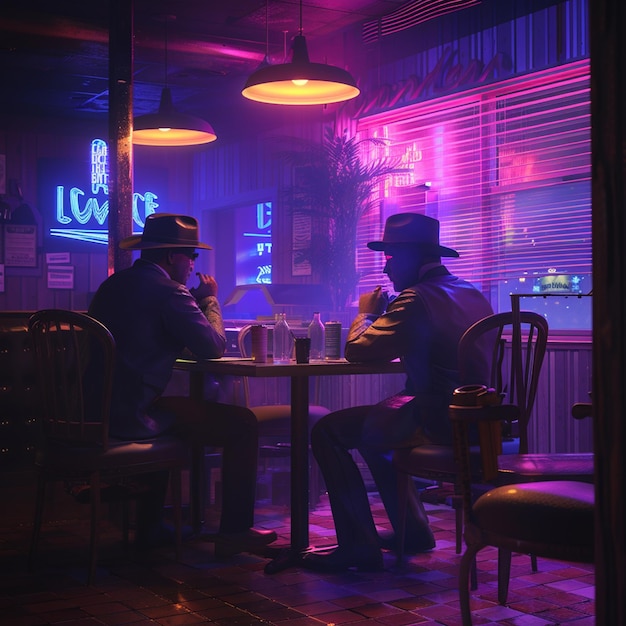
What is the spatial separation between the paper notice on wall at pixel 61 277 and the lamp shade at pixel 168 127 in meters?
3.98

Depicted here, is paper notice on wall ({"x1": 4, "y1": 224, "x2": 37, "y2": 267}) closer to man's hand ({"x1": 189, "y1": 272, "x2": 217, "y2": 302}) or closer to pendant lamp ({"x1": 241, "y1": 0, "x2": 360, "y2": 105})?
pendant lamp ({"x1": 241, "y1": 0, "x2": 360, "y2": 105})

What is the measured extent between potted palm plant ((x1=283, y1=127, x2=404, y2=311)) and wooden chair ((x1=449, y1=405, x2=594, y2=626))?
180 inches

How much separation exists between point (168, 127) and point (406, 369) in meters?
3.04

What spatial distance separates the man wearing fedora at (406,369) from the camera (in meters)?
3.77

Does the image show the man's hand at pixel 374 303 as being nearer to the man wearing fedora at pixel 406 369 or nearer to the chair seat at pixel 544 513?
the man wearing fedora at pixel 406 369

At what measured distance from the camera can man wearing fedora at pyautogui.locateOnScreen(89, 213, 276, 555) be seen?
3.86 metres

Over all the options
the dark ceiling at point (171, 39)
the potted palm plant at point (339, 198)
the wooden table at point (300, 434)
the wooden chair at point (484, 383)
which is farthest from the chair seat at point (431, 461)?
the dark ceiling at point (171, 39)

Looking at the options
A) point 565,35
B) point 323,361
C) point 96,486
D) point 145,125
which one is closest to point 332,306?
point 145,125

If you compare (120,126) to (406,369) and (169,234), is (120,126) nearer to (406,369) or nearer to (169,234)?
(169,234)

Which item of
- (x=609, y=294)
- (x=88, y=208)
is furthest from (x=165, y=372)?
(x=88, y=208)

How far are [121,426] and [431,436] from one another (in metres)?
1.23

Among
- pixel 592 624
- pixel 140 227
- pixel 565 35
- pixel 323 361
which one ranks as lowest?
pixel 592 624

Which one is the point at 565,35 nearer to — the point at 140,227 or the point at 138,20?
the point at 138,20

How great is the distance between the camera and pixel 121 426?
3.81m
